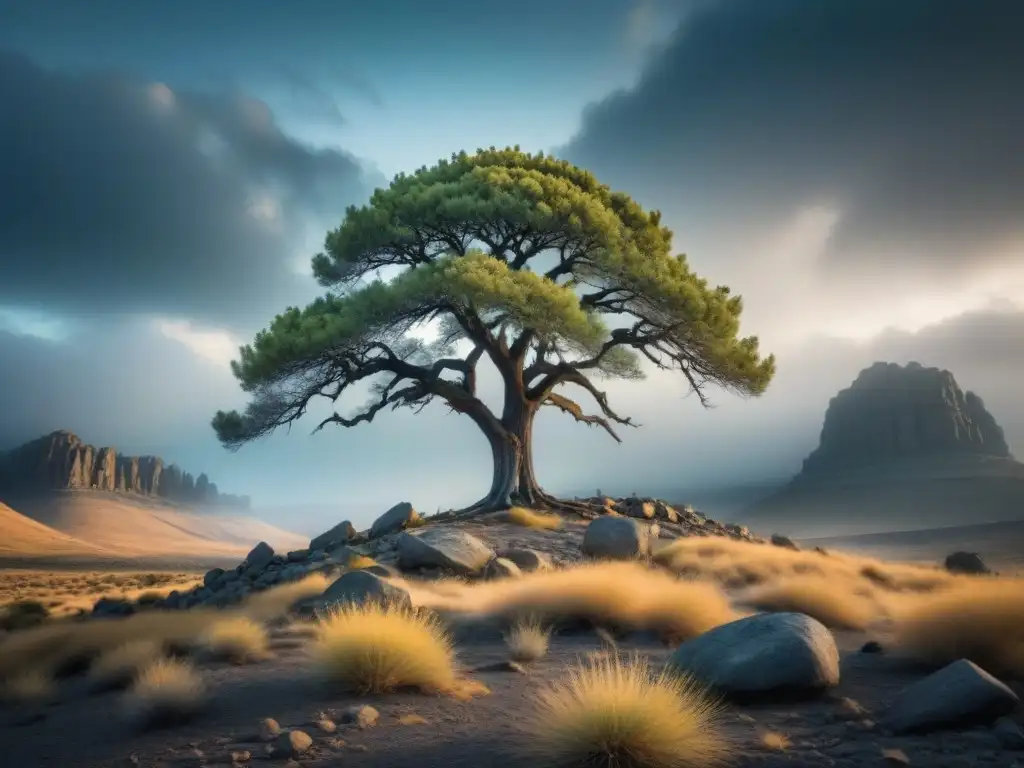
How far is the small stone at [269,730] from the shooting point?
5466 millimetres

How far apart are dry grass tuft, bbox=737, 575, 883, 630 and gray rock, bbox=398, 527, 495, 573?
5535 mm

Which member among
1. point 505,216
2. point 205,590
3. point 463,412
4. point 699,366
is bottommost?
point 205,590

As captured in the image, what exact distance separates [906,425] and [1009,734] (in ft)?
485

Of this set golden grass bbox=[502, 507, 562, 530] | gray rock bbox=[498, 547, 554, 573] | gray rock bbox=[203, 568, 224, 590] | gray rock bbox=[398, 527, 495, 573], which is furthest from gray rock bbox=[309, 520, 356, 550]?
gray rock bbox=[498, 547, 554, 573]

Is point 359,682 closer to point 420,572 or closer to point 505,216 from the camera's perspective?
point 420,572

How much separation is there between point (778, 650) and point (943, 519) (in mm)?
96628

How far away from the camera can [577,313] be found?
1883 cm

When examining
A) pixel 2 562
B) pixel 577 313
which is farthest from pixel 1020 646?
pixel 2 562

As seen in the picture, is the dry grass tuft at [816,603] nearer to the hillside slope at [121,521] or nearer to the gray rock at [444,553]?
the gray rock at [444,553]

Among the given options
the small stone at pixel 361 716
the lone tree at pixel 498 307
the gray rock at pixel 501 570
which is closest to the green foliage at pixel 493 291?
the lone tree at pixel 498 307

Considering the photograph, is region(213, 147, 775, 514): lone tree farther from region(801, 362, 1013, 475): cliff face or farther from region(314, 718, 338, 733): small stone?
region(801, 362, 1013, 475): cliff face

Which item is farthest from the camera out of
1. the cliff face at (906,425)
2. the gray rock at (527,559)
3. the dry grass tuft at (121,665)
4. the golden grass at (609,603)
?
the cliff face at (906,425)

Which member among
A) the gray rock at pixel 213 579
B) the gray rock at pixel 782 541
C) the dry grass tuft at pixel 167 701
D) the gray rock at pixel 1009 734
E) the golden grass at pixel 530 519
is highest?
the golden grass at pixel 530 519

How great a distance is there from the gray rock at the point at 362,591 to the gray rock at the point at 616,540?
723 cm
